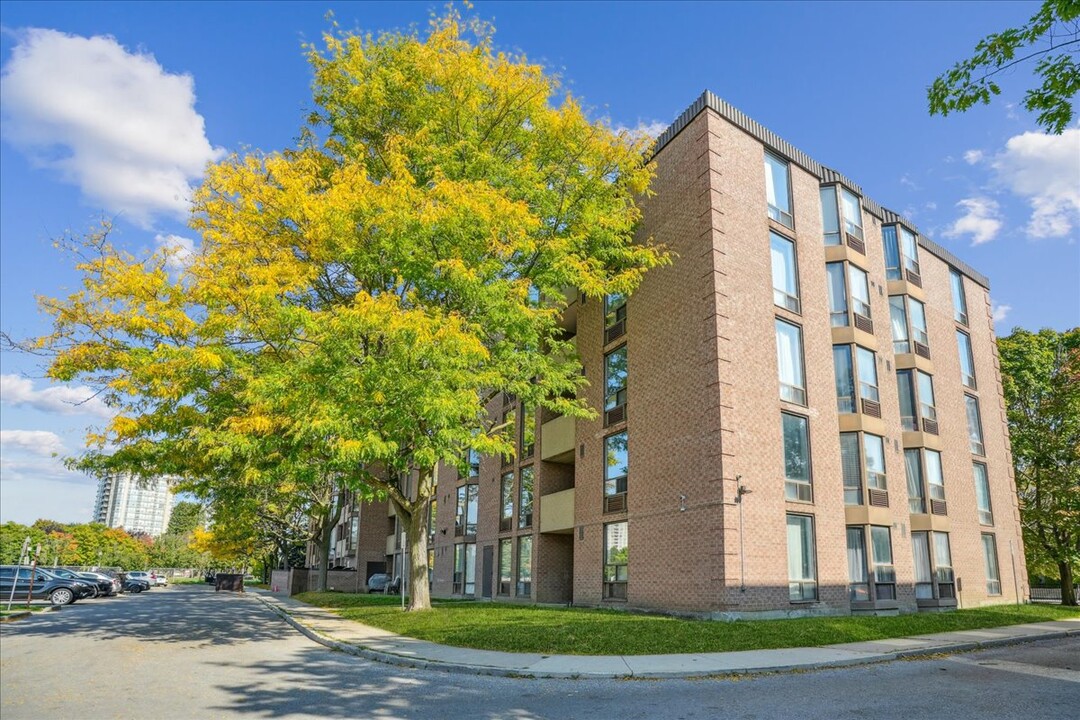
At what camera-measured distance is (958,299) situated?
1161 inches

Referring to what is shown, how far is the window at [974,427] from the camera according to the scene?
2719 centimetres

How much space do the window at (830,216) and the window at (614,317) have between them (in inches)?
291

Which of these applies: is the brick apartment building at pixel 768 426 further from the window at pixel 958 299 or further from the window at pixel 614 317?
the window at pixel 958 299

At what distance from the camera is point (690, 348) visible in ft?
62.4

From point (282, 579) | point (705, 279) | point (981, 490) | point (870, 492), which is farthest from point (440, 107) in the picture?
point (282, 579)

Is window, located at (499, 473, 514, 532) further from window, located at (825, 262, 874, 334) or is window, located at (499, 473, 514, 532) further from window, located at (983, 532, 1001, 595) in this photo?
window, located at (983, 532, 1001, 595)

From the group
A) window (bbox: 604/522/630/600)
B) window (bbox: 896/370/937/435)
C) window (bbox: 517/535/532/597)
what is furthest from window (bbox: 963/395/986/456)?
window (bbox: 517/535/532/597)

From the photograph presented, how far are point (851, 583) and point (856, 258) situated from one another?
1081 cm

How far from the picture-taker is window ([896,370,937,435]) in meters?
24.3

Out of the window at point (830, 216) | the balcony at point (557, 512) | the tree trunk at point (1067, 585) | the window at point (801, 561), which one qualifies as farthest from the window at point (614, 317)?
the tree trunk at point (1067, 585)

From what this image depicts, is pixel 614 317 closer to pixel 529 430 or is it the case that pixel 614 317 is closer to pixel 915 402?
pixel 529 430

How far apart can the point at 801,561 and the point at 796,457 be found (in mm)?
2876

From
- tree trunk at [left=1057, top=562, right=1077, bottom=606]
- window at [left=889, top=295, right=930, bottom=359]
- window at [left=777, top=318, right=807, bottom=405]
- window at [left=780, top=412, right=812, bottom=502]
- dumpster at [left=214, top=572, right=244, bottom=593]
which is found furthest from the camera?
dumpster at [left=214, top=572, right=244, bottom=593]

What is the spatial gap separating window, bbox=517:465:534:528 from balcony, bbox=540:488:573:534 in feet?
5.53
